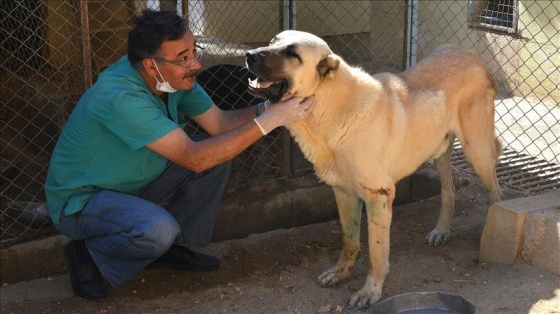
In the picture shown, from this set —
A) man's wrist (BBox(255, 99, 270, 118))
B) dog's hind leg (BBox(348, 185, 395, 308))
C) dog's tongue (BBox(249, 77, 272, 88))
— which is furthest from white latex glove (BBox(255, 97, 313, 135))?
dog's hind leg (BBox(348, 185, 395, 308))

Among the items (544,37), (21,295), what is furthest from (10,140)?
(544,37)

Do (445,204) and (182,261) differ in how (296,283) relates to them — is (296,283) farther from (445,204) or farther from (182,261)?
(445,204)

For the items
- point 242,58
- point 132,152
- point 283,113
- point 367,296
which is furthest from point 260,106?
point 242,58

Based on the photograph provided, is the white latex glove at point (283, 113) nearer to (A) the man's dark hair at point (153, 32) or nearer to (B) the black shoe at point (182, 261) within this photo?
(A) the man's dark hair at point (153, 32)

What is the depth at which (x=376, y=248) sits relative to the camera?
3.90 metres

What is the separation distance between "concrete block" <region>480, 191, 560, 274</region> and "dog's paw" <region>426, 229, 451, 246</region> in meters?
0.45

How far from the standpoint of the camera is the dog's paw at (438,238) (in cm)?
472

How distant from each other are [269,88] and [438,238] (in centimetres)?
179

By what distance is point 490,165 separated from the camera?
4.55 metres

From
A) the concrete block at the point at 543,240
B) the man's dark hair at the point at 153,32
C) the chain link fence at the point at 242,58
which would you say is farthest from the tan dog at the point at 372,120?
the chain link fence at the point at 242,58

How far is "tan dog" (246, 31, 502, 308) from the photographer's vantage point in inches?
142

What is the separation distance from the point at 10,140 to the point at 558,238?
4313 mm

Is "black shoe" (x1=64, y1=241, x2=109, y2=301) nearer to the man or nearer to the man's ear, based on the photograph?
the man

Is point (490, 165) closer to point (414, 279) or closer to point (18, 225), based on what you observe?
point (414, 279)
